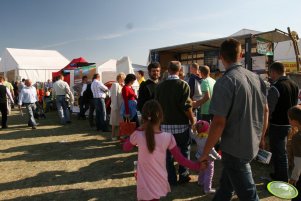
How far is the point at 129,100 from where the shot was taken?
7223mm

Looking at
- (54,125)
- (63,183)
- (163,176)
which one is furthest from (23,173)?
(54,125)

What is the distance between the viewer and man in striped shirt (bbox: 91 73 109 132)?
9367 millimetres

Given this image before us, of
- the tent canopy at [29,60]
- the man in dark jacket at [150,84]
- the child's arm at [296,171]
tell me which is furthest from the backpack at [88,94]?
the tent canopy at [29,60]

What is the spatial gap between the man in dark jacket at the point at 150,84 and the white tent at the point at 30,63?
22.9 m

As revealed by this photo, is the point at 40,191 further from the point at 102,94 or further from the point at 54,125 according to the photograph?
the point at 54,125

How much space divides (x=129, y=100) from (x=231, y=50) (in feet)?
15.7

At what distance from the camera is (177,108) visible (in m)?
4.32

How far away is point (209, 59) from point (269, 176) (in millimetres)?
7706

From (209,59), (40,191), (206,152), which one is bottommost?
(40,191)

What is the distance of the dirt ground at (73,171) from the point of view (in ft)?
14.6

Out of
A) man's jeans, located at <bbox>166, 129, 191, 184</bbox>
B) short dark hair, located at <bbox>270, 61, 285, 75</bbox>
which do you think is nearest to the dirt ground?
man's jeans, located at <bbox>166, 129, 191, 184</bbox>

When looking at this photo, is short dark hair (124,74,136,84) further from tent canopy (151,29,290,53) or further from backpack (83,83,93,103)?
backpack (83,83,93,103)

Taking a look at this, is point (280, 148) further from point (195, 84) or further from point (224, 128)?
point (195, 84)

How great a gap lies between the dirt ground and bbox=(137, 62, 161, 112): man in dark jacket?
1.44 m
